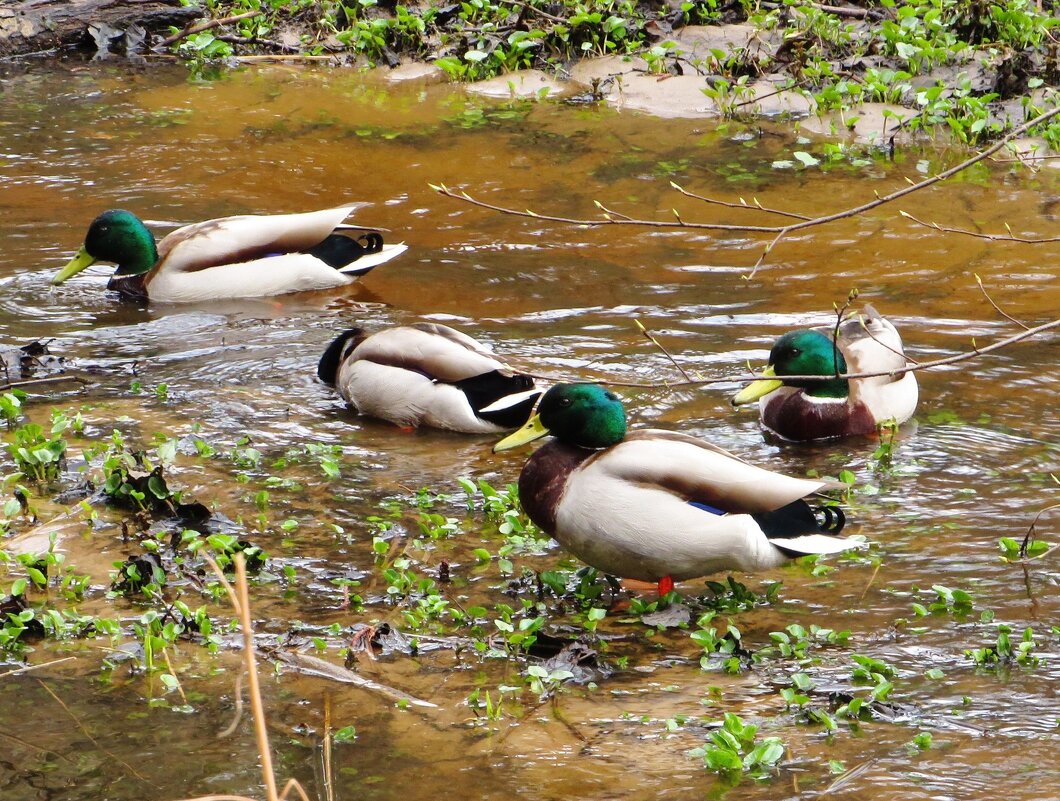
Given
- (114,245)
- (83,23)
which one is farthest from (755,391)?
(83,23)

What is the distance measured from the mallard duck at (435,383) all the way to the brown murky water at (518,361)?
11 centimetres

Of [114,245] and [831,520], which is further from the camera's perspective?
[114,245]

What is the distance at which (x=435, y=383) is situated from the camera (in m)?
6.29

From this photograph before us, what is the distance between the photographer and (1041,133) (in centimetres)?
957

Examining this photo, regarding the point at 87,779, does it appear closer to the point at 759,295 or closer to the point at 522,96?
the point at 759,295

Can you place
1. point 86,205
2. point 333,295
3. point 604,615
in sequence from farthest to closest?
point 86,205, point 333,295, point 604,615

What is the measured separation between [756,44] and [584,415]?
786 centimetres

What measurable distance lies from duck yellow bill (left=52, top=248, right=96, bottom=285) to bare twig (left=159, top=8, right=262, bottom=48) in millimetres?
6153

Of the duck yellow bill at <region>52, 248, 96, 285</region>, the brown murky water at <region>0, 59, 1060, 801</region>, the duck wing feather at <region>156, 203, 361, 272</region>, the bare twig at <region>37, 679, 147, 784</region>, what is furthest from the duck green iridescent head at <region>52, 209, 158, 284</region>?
the bare twig at <region>37, 679, 147, 784</region>

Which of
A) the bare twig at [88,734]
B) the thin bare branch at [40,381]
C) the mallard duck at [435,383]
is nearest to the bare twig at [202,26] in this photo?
the thin bare branch at [40,381]

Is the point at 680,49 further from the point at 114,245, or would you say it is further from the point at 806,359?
the point at 806,359

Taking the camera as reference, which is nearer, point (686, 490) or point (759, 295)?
point (686, 490)

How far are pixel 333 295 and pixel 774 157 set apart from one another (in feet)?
11.2

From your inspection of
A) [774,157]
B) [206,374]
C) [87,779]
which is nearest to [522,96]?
[774,157]
